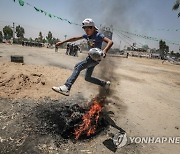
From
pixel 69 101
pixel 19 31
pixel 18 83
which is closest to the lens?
pixel 69 101

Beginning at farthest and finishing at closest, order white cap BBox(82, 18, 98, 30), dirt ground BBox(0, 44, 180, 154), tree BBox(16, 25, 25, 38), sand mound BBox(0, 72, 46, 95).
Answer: tree BBox(16, 25, 25, 38), sand mound BBox(0, 72, 46, 95), white cap BBox(82, 18, 98, 30), dirt ground BBox(0, 44, 180, 154)

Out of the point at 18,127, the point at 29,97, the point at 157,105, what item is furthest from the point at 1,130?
the point at 157,105

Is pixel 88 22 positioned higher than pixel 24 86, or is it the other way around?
pixel 88 22

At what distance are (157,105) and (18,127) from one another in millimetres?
5188

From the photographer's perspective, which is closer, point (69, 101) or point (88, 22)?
point (88, 22)

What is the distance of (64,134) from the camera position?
477cm
